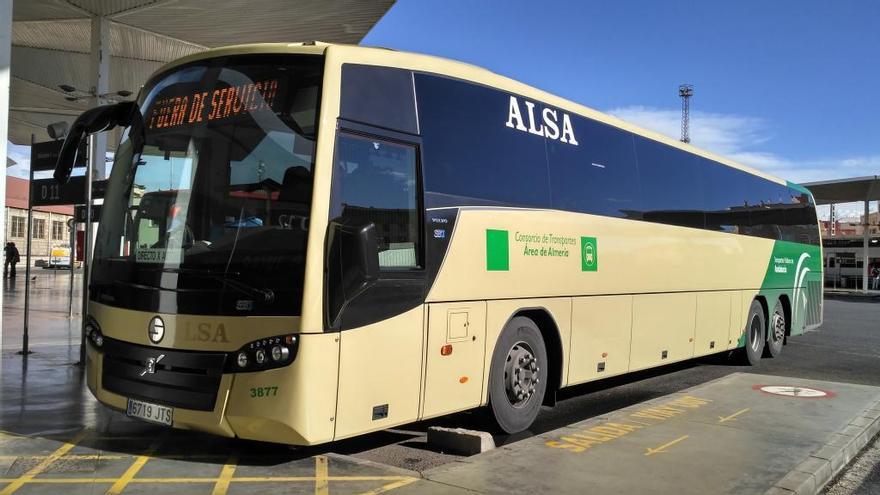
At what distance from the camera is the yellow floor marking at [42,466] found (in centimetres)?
465

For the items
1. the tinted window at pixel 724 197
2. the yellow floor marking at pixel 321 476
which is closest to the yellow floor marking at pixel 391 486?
the yellow floor marking at pixel 321 476

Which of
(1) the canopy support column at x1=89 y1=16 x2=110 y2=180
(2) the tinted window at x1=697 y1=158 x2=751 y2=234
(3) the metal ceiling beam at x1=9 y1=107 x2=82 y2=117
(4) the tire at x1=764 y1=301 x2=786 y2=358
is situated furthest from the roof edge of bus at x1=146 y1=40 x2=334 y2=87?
(3) the metal ceiling beam at x1=9 y1=107 x2=82 y2=117

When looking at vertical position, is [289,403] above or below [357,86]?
below

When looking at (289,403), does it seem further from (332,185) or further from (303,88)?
(303,88)

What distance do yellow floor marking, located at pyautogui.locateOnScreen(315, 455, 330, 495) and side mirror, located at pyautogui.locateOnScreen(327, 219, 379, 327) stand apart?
3.71 feet

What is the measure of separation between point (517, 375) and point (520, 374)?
43mm

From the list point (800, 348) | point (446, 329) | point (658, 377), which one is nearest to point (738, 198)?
point (658, 377)

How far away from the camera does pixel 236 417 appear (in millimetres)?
4738

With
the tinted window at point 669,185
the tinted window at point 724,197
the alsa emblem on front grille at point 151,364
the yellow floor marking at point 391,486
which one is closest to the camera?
the yellow floor marking at point 391,486

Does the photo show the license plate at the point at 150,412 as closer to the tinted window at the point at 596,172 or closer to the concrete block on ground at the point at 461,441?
the concrete block on ground at the point at 461,441

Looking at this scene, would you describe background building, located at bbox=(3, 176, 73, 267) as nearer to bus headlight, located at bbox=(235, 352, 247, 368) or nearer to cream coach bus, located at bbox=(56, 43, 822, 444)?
cream coach bus, located at bbox=(56, 43, 822, 444)

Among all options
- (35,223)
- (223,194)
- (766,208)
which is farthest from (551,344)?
(35,223)

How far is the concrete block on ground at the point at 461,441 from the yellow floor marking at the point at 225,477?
1.73 metres

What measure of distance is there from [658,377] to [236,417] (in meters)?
8.09
